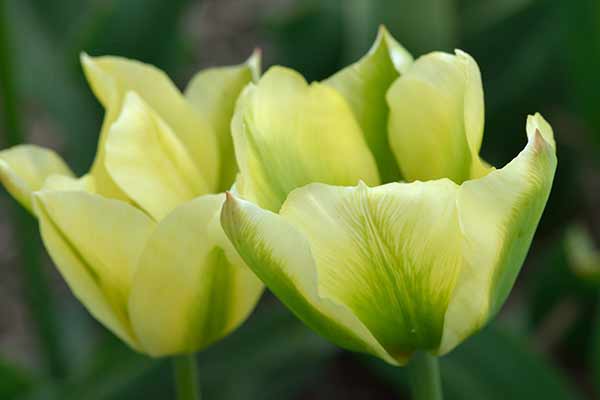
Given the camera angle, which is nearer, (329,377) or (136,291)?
(136,291)

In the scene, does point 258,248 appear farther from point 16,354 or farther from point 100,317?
point 16,354

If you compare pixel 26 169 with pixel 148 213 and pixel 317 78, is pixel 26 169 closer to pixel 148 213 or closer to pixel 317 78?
pixel 148 213

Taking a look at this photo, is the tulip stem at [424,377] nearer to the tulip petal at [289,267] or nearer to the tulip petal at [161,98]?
the tulip petal at [289,267]

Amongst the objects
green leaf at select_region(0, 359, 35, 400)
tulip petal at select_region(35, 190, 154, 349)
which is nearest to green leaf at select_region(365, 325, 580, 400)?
green leaf at select_region(0, 359, 35, 400)

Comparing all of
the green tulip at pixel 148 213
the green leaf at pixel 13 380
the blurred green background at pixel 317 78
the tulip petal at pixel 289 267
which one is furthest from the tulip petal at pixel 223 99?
the green leaf at pixel 13 380

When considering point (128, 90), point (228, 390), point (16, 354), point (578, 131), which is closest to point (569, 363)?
point (578, 131)

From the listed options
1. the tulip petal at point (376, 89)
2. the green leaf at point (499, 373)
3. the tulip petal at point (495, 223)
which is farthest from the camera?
the green leaf at point (499, 373)
